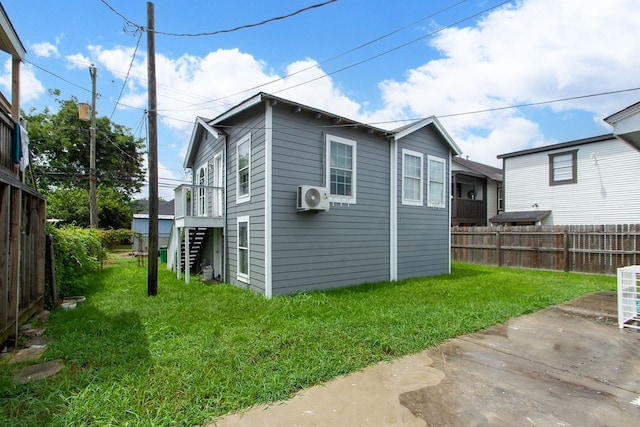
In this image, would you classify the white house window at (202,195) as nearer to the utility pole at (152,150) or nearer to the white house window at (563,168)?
the utility pole at (152,150)

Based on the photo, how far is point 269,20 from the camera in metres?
6.19

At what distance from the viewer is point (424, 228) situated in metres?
9.75

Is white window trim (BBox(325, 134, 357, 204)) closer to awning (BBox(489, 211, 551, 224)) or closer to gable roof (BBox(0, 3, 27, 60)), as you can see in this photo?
gable roof (BBox(0, 3, 27, 60))

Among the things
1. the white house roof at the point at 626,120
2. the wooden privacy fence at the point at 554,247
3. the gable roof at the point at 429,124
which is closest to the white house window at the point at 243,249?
the gable roof at the point at 429,124

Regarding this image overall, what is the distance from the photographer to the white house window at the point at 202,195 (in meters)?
10.7

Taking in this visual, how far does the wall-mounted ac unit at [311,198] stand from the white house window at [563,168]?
44.2ft

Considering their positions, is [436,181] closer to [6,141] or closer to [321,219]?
[321,219]

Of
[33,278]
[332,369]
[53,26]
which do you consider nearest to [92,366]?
[332,369]

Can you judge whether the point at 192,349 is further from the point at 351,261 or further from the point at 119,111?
the point at 119,111

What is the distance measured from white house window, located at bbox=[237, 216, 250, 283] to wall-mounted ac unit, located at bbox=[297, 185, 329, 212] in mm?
1538

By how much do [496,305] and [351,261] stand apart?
3220mm

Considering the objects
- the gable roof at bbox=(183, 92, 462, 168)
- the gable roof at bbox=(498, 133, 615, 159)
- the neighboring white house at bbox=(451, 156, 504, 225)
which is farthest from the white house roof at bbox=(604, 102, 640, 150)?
the neighboring white house at bbox=(451, 156, 504, 225)

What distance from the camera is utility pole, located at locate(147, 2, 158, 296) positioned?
6.62 m

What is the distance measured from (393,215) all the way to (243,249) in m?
4.08
